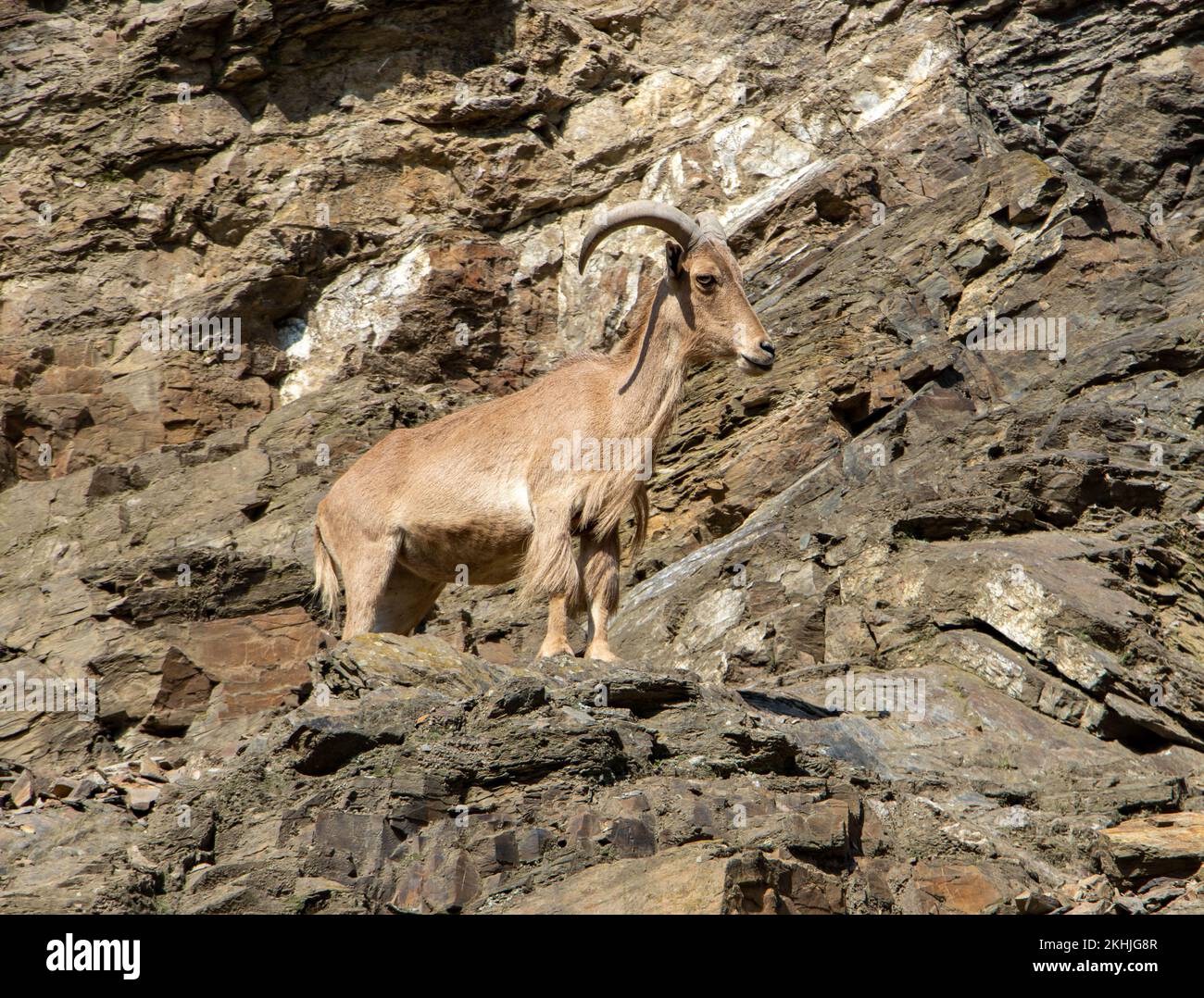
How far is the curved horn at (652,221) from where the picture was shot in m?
10.5

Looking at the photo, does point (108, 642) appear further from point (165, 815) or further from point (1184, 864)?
point (1184, 864)

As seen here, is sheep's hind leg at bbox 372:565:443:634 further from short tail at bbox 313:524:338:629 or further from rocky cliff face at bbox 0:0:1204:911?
rocky cliff face at bbox 0:0:1204:911

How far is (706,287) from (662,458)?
6.05 meters

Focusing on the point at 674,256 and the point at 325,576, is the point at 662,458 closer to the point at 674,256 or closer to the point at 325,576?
the point at 674,256

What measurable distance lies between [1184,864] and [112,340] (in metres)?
17.2

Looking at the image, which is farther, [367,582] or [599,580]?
[367,582]

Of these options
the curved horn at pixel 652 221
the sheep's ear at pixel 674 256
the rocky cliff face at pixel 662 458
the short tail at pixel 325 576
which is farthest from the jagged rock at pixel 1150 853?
the short tail at pixel 325 576

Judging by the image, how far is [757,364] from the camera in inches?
397

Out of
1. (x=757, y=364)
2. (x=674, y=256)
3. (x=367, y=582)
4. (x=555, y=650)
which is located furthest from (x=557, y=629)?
(x=674, y=256)

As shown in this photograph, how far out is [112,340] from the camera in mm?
20250

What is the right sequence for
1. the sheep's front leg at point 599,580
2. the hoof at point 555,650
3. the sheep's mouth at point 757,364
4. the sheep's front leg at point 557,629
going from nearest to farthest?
the hoof at point 555,650, the sheep's front leg at point 557,629, the sheep's front leg at point 599,580, the sheep's mouth at point 757,364

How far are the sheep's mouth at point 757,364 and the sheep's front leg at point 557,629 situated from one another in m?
2.25

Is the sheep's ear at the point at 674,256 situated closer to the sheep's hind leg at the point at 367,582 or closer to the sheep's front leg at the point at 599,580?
the sheep's front leg at the point at 599,580

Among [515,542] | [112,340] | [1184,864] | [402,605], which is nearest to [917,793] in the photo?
[1184,864]
